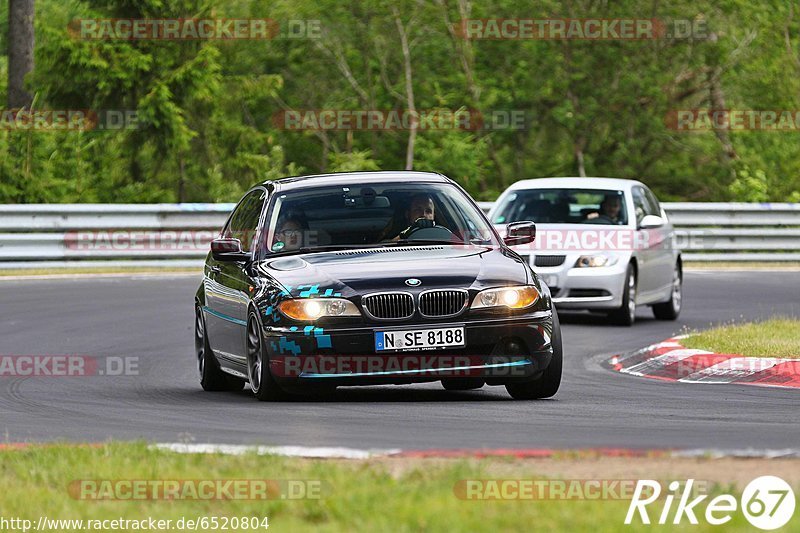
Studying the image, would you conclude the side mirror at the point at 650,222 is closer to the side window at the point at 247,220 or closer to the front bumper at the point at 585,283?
the front bumper at the point at 585,283

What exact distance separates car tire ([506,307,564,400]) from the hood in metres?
0.44

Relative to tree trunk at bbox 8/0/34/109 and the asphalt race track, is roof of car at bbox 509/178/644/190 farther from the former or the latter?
tree trunk at bbox 8/0/34/109

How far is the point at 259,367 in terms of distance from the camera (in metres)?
10.8

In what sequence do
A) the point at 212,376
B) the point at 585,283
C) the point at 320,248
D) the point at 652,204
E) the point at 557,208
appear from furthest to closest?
the point at 652,204, the point at 557,208, the point at 585,283, the point at 212,376, the point at 320,248

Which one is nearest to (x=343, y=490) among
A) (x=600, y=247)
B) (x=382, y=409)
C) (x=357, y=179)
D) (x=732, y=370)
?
(x=382, y=409)

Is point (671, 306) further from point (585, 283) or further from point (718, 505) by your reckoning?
point (718, 505)

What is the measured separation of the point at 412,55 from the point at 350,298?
3102 cm

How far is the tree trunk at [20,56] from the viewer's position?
32844 mm

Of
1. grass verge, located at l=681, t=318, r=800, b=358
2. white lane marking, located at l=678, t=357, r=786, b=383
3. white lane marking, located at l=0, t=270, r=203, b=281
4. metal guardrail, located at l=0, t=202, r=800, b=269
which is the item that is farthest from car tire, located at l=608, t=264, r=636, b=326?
white lane marking, located at l=0, t=270, r=203, b=281

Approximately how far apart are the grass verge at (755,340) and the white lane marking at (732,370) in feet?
0.57

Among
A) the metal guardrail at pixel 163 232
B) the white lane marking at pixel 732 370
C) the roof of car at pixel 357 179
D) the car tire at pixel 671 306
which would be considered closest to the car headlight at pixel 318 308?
the roof of car at pixel 357 179

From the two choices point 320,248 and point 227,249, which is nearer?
point 320,248

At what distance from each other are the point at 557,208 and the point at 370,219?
8.08 metres

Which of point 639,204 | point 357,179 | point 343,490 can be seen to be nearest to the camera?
point 343,490
